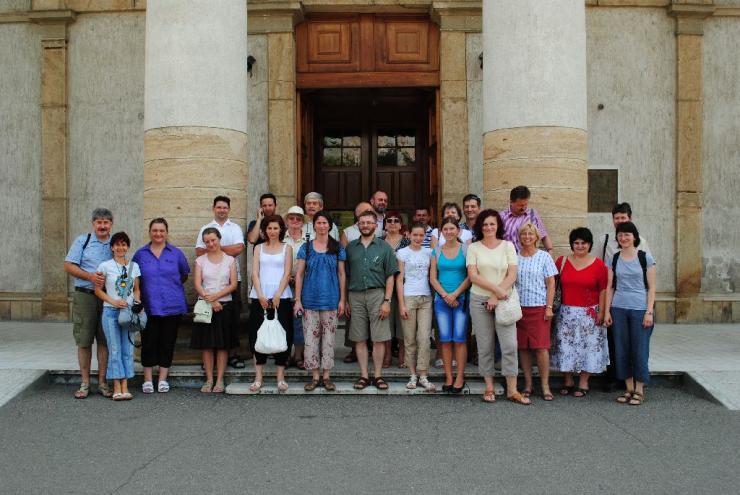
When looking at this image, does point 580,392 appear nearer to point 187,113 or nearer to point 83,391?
point 83,391

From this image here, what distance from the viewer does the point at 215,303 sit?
22.2 feet

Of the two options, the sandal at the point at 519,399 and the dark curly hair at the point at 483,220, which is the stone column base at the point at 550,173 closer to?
the dark curly hair at the point at 483,220

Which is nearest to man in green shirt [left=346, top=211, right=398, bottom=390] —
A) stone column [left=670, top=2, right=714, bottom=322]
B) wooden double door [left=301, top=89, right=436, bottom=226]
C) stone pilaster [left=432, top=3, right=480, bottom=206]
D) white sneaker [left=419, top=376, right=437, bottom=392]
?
white sneaker [left=419, top=376, right=437, bottom=392]

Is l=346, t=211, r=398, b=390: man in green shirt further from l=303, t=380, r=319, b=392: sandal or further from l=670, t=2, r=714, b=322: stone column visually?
l=670, t=2, r=714, b=322: stone column

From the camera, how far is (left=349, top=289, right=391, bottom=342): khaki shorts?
666 centimetres

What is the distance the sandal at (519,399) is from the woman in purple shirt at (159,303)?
3.32 m

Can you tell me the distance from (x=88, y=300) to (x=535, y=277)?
4.35 m

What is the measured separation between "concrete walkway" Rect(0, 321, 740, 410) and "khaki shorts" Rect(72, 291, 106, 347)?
0.67 m

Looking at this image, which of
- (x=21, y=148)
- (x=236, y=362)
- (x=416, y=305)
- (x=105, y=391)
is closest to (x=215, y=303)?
(x=236, y=362)

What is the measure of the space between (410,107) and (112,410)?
8.36 meters

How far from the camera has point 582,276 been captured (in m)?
6.60

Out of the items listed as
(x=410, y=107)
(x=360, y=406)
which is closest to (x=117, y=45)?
(x=410, y=107)

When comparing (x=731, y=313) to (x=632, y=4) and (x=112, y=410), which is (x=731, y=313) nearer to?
(x=632, y=4)

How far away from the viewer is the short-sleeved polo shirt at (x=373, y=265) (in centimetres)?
666
